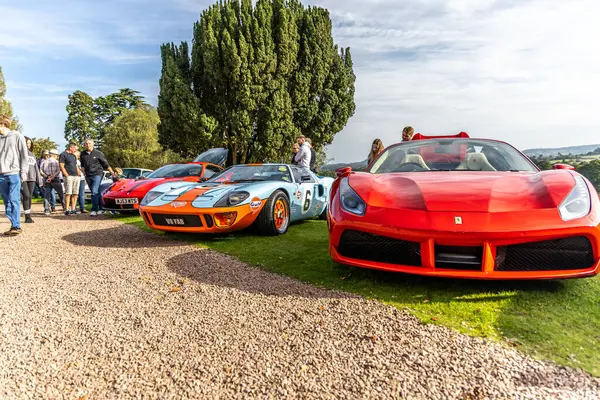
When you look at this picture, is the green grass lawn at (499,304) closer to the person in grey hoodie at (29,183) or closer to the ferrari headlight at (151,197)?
the ferrari headlight at (151,197)

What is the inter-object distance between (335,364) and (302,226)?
4238 mm

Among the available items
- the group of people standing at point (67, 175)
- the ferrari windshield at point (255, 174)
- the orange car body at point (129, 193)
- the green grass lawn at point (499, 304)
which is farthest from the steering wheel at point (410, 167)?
the group of people standing at point (67, 175)

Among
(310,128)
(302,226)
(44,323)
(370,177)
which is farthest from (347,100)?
(44,323)

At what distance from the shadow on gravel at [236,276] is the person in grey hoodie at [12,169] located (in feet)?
10.3

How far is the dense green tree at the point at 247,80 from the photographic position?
17.6 meters

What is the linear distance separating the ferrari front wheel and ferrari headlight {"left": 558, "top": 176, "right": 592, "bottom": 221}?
3.13 m

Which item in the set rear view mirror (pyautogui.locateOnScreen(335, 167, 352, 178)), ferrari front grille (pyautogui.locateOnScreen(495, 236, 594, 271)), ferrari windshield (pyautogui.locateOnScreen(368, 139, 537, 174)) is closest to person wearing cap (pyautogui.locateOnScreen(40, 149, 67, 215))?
rear view mirror (pyautogui.locateOnScreen(335, 167, 352, 178))

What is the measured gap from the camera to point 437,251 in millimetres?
2311

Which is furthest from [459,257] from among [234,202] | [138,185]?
[138,185]

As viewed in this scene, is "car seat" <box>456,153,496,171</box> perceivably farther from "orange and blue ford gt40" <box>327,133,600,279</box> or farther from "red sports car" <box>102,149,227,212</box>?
"red sports car" <box>102,149,227,212</box>

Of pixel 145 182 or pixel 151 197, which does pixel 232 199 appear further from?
pixel 145 182

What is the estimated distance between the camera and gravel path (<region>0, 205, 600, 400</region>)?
4.86ft

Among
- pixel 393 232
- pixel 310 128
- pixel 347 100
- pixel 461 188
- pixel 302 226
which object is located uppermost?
pixel 347 100

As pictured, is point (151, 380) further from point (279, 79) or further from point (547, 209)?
point (279, 79)
